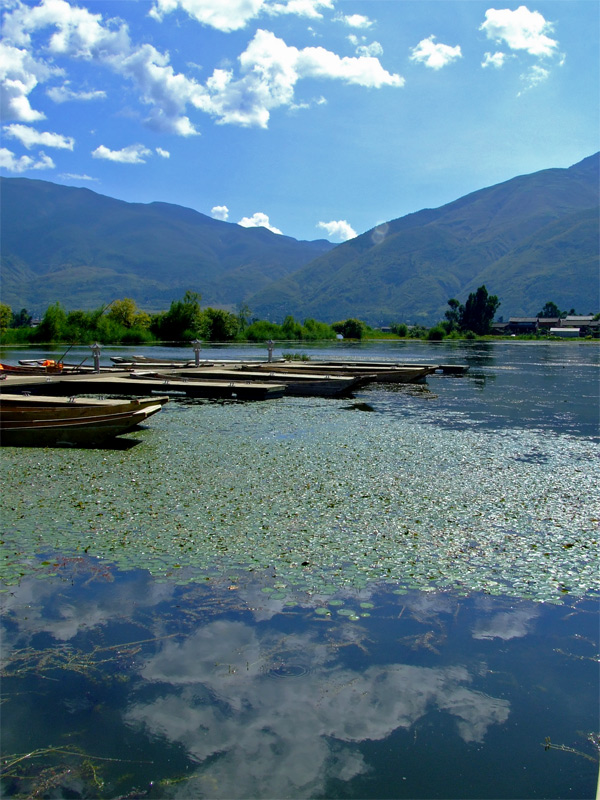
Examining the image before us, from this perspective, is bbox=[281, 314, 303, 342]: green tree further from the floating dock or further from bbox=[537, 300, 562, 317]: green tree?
bbox=[537, 300, 562, 317]: green tree

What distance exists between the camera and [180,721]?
480 centimetres

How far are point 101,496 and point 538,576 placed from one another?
264 inches

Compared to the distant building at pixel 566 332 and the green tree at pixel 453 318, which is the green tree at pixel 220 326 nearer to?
the green tree at pixel 453 318

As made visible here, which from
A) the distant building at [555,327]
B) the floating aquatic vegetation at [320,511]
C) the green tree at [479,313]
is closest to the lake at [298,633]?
the floating aquatic vegetation at [320,511]

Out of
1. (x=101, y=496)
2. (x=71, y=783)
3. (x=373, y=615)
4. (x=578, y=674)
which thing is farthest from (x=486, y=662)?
(x=101, y=496)

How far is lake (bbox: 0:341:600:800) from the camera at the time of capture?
441cm

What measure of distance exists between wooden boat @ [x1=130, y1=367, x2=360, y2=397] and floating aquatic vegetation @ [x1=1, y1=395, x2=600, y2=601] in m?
10.8

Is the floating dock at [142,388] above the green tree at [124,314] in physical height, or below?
below

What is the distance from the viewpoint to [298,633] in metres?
→ 5.98

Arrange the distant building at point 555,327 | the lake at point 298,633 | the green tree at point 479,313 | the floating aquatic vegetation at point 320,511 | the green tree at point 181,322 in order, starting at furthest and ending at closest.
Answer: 1. the distant building at point 555,327
2. the green tree at point 479,313
3. the green tree at point 181,322
4. the floating aquatic vegetation at point 320,511
5. the lake at point 298,633

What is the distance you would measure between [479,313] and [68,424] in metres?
145

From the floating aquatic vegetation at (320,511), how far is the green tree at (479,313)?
5493 inches

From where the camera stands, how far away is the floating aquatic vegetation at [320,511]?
7.44 meters

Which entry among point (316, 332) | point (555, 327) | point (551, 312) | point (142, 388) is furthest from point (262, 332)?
point (551, 312)
